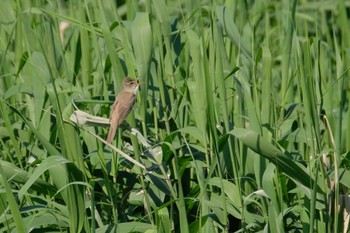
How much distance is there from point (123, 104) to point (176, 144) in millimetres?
386

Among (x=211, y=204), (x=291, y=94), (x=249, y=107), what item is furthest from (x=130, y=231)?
(x=291, y=94)

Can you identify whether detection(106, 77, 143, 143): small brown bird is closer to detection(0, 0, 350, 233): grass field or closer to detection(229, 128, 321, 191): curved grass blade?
detection(0, 0, 350, 233): grass field

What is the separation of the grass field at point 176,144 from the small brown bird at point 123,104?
3cm

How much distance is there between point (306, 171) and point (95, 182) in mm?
624

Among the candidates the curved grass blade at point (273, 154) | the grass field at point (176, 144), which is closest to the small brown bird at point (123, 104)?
the grass field at point (176, 144)

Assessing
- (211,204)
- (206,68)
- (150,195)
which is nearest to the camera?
(206,68)

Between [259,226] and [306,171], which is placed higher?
[306,171]

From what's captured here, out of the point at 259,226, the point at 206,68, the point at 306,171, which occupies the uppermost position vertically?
the point at 206,68

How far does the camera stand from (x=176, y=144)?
2.62 m

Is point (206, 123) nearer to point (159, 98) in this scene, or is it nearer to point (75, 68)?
point (159, 98)

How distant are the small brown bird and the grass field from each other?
33mm

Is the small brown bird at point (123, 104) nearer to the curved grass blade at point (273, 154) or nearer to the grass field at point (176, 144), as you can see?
the grass field at point (176, 144)

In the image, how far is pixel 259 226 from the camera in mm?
2385

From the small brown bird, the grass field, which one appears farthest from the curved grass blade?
the small brown bird
